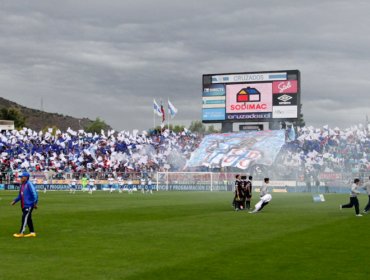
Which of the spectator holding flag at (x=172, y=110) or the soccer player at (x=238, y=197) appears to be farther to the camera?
the spectator holding flag at (x=172, y=110)

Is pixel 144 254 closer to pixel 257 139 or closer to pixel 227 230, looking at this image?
pixel 227 230

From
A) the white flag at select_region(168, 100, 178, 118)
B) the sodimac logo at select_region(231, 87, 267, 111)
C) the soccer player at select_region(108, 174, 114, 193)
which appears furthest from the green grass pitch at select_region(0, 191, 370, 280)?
the white flag at select_region(168, 100, 178, 118)

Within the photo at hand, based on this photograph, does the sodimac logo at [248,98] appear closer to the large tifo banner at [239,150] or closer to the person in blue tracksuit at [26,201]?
the large tifo banner at [239,150]

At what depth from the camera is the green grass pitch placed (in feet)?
41.2

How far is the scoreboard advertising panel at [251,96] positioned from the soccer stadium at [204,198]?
12cm

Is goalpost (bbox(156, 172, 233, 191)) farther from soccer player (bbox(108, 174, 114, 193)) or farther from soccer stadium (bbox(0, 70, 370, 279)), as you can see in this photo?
soccer player (bbox(108, 174, 114, 193))

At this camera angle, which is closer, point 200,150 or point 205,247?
point 205,247

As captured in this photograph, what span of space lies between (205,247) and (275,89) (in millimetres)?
55242

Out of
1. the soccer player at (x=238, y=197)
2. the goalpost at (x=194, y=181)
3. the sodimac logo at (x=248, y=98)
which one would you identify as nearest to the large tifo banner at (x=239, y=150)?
the sodimac logo at (x=248, y=98)

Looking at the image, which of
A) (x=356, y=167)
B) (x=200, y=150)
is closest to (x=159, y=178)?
(x=200, y=150)

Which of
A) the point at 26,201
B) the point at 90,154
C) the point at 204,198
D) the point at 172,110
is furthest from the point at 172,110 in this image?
the point at 26,201

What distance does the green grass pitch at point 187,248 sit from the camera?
12562 millimetres

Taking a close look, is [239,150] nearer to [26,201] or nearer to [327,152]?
[327,152]

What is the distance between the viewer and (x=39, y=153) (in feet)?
245
